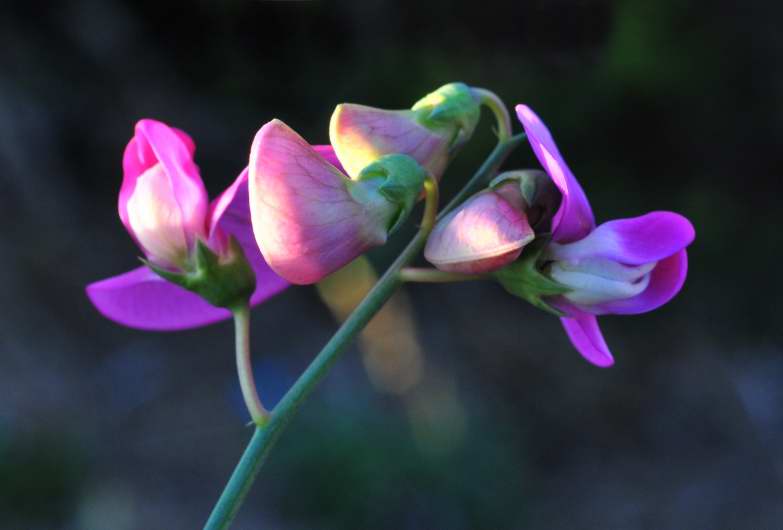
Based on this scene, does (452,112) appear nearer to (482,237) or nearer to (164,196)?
(482,237)

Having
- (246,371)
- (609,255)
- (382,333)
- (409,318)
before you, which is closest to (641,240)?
(609,255)

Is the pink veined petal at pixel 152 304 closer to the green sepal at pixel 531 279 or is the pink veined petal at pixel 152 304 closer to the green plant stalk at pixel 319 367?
the green plant stalk at pixel 319 367

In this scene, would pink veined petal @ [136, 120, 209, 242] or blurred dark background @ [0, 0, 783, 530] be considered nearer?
pink veined petal @ [136, 120, 209, 242]

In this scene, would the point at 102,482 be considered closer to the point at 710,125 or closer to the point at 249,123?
the point at 249,123

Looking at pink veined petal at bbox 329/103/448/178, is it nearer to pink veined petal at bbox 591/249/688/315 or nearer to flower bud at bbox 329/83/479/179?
flower bud at bbox 329/83/479/179

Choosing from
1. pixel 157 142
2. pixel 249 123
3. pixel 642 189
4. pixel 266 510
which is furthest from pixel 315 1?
pixel 157 142

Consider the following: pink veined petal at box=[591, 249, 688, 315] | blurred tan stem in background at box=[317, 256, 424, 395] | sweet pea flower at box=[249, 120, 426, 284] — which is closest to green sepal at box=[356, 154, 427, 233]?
sweet pea flower at box=[249, 120, 426, 284]

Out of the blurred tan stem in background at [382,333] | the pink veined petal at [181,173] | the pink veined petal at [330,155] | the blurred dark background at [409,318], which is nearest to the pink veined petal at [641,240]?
the pink veined petal at [330,155]
